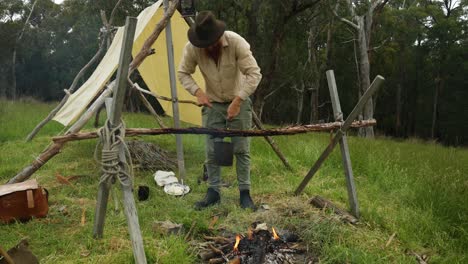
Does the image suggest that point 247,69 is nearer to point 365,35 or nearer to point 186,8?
point 186,8

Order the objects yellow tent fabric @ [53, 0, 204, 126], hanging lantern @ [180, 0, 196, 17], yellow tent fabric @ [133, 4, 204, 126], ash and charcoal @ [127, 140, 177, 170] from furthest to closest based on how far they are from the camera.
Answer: yellow tent fabric @ [133, 4, 204, 126] < ash and charcoal @ [127, 140, 177, 170] < yellow tent fabric @ [53, 0, 204, 126] < hanging lantern @ [180, 0, 196, 17]

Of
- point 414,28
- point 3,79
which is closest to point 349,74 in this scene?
point 414,28

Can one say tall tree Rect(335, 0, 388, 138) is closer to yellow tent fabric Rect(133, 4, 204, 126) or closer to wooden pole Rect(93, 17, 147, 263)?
yellow tent fabric Rect(133, 4, 204, 126)

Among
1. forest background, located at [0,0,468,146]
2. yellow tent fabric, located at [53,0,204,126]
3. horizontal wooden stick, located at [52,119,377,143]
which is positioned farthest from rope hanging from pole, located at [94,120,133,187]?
Result: forest background, located at [0,0,468,146]

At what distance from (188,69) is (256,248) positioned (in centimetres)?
190

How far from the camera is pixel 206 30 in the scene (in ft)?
Result: 11.7

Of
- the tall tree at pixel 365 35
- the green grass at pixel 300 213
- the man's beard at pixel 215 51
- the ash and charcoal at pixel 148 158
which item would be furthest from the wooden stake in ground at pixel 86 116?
the tall tree at pixel 365 35

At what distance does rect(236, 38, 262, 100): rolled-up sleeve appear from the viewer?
3.76 m

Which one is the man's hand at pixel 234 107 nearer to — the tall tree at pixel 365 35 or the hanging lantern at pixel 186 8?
the hanging lantern at pixel 186 8

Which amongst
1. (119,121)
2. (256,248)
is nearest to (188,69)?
(119,121)

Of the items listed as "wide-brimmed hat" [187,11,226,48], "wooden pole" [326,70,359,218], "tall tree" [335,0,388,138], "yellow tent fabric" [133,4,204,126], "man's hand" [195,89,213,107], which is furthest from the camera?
"tall tree" [335,0,388,138]

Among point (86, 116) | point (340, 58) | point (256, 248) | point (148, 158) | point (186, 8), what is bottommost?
point (256, 248)


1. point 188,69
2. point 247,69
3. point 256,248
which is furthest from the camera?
point 188,69

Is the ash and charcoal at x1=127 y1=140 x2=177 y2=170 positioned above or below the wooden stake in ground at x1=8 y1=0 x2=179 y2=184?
below
